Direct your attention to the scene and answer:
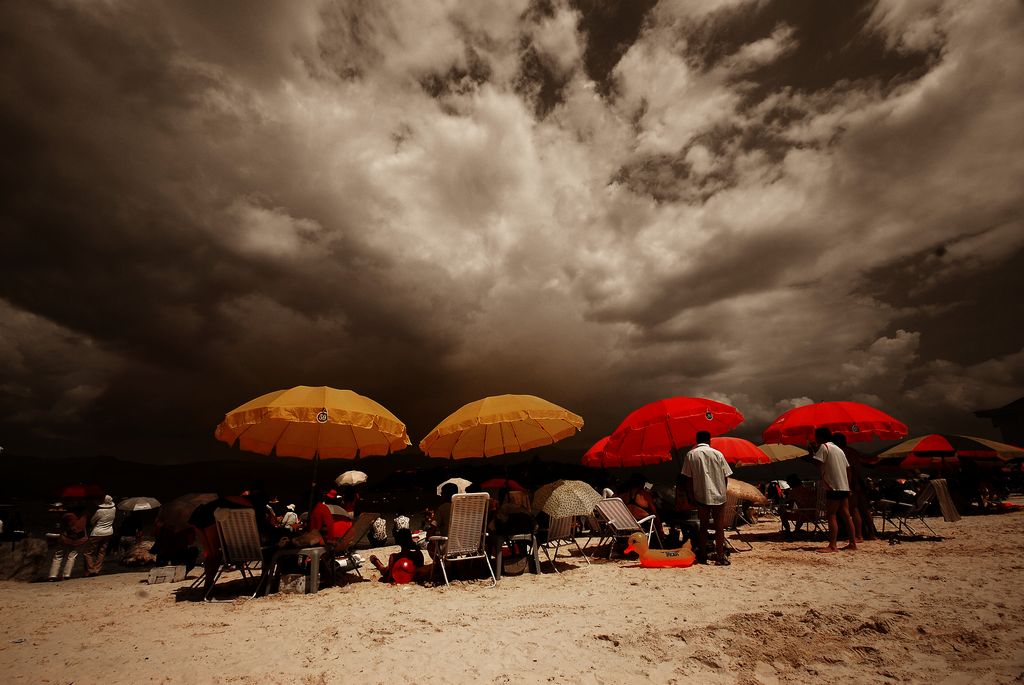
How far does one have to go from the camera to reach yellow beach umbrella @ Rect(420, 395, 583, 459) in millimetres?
7539

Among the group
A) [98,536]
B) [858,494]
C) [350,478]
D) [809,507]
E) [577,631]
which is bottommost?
[577,631]

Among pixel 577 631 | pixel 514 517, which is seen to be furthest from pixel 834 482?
pixel 577 631

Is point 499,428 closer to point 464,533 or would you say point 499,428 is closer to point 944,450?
point 464,533

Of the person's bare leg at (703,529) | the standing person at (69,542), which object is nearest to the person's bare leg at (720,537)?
the person's bare leg at (703,529)

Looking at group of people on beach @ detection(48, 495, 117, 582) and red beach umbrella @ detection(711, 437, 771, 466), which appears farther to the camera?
red beach umbrella @ detection(711, 437, 771, 466)

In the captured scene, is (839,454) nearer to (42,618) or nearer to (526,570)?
(526,570)

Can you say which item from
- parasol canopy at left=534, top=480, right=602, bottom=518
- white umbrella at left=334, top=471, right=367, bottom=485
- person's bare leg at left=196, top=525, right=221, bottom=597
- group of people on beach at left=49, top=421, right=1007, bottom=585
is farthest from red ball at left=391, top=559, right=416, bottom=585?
white umbrella at left=334, top=471, right=367, bottom=485

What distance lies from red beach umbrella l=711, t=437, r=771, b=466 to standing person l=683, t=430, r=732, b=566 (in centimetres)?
531

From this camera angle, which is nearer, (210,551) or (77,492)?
(210,551)

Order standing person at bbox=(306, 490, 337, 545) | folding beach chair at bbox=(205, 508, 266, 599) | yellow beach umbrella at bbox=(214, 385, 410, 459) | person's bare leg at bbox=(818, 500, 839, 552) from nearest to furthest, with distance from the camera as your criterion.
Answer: folding beach chair at bbox=(205, 508, 266, 599) → yellow beach umbrella at bbox=(214, 385, 410, 459) → standing person at bbox=(306, 490, 337, 545) → person's bare leg at bbox=(818, 500, 839, 552)

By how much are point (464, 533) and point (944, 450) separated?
14270 mm

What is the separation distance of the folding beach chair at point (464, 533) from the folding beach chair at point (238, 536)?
7.86ft

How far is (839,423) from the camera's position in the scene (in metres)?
9.12

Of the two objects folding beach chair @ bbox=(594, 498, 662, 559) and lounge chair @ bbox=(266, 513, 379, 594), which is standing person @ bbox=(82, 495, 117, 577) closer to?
lounge chair @ bbox=(266, 513, 379, 594)
